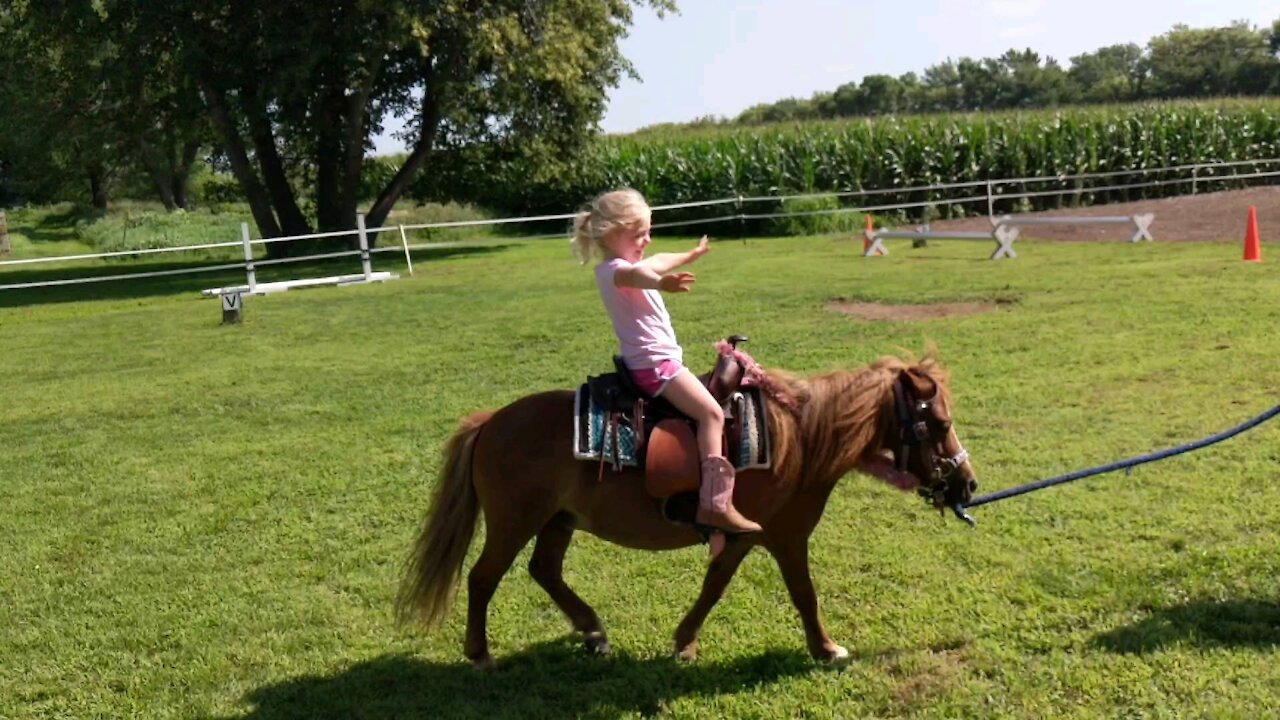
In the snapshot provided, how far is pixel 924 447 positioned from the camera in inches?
161

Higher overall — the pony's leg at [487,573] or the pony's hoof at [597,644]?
the pony's leg at [487,573]

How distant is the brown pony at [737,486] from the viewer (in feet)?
13.5

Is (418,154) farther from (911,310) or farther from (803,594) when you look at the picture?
(803,594)

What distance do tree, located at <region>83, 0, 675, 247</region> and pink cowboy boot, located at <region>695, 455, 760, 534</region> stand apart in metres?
20.5

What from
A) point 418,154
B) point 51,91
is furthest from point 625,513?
point 51,91

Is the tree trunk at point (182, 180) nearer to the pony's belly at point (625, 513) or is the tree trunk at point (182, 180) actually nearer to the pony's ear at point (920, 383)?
the pony's belly at point (625, 513)

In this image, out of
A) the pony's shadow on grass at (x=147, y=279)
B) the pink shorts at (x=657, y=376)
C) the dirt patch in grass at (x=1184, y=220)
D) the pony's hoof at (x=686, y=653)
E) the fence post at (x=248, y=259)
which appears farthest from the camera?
the pony's shadow on grass at (x=147, y=279)

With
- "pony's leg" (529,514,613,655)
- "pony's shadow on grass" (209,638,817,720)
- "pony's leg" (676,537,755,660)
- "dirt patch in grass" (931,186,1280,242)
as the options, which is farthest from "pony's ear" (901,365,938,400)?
"dirt patch in grass" (931,186,1280,242)

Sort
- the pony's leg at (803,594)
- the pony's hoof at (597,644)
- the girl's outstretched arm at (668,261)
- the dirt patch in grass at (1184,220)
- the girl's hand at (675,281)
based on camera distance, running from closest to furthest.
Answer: the girl's hand at (675,281) → the girl's outstretched arm at (668,261) → the pony's leg at (803,594) → the pony's hoof at (597,644) → the dirt patch in grass at (1184,220)

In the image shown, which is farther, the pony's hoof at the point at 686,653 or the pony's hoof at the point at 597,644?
the pony's hoof at the point at 597,644

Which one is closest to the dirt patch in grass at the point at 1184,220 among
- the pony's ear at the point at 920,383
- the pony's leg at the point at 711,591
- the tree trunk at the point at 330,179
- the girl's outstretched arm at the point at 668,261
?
the tree trunk at the point at 330,179

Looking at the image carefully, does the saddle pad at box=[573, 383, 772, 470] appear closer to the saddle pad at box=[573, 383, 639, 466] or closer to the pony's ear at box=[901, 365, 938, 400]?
the saddle pad at box=[573, 383, 639, 466]

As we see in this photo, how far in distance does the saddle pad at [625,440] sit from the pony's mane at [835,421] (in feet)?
0.24

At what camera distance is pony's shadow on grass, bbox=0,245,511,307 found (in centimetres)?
2192
